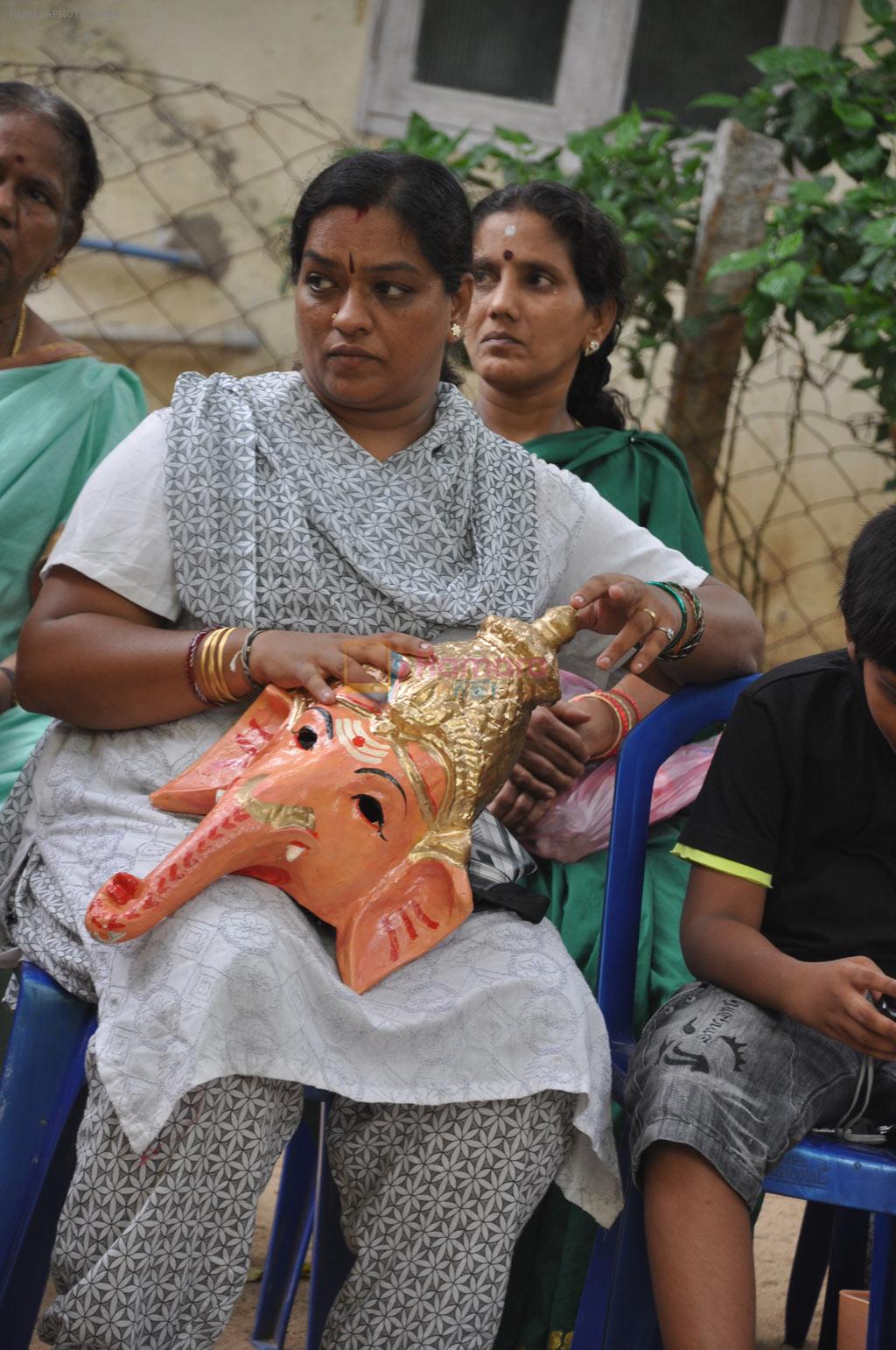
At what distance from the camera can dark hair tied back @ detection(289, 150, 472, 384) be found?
7.49 feet

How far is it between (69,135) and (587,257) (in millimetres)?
1072

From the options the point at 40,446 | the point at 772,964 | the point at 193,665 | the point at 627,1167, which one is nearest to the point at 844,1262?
the point at 627,1167

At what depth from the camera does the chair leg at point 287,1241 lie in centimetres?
250

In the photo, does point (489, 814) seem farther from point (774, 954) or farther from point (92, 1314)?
point (92, 1314)

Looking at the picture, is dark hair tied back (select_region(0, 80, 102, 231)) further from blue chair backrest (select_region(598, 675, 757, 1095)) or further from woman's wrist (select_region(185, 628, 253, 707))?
blue chair backrest (select_region(598, 675, 757, 1095))

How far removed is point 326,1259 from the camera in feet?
7.54

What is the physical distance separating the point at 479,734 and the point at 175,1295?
754 millimetres

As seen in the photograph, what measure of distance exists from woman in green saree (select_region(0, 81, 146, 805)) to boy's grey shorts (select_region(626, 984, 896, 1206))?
1.23 meters

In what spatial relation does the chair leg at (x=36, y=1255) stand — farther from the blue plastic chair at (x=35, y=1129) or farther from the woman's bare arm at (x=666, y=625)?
the woman's bare arm at (x=666, y=625)

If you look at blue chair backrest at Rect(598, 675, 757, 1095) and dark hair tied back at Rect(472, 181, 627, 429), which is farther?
dark hair tied back at Rect(472, 181, 627, 429)

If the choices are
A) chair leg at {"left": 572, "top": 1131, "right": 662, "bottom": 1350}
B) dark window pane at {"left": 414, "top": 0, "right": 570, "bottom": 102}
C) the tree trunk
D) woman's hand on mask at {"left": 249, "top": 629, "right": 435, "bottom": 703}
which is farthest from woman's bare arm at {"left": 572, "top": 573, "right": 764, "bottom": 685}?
dark window pane at {"left": 414, "top": 0, "right": 570, "bottom": 102}

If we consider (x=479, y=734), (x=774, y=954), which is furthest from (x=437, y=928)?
(x=774, y=954)

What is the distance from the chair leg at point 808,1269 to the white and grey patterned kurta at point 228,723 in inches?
34.5

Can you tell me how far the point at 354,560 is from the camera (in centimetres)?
222
